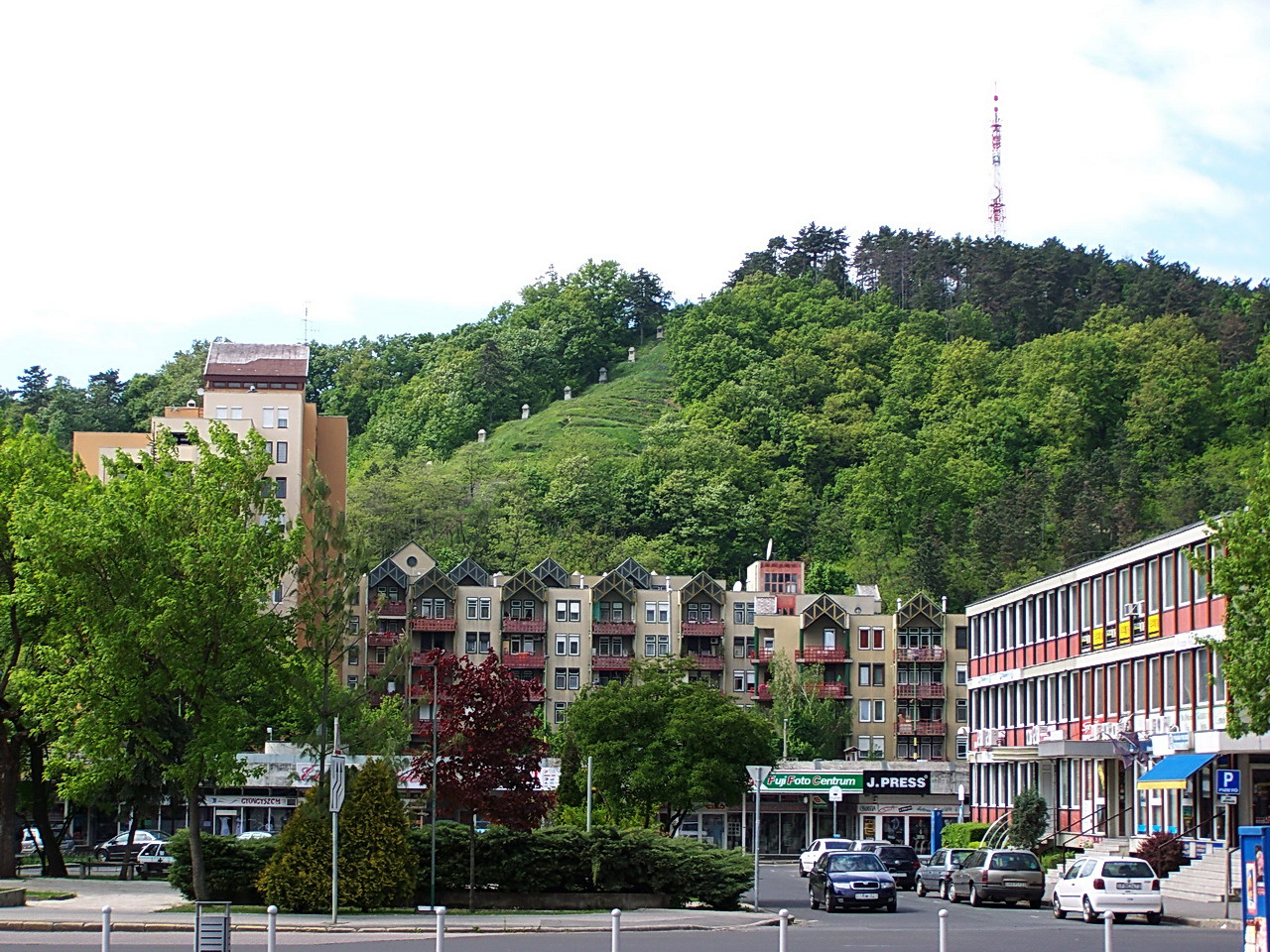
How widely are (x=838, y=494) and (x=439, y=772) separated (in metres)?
133

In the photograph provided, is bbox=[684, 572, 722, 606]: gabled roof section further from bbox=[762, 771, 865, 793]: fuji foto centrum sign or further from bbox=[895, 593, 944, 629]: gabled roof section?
bbox=[762, 771, 865, 793]: fuji foto centrum sign

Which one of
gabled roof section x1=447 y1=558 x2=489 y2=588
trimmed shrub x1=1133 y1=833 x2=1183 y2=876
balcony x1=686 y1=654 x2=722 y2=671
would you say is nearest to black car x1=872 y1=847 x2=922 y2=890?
trimmed shrub x1=1133 y1=833 x2=1183 y2=876

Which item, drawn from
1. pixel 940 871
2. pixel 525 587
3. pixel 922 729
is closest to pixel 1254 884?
pixel 940 871

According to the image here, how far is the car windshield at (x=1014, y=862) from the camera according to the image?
45.6 m

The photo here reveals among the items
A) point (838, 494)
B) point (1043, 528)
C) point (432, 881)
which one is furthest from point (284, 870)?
point (838, 494)

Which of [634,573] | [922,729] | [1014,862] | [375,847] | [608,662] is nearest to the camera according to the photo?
[375,847]

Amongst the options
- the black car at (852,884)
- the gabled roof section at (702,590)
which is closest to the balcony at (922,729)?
the gabled roof section at (702,590)

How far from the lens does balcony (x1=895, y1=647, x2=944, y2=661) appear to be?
10894cm

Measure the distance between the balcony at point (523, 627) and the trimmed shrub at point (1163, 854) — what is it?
64147 millimetres

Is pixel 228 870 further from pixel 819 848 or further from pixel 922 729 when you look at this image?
pixel 922 729

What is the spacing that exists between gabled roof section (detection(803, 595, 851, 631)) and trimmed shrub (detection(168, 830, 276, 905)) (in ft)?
248

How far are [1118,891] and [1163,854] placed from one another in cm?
1010

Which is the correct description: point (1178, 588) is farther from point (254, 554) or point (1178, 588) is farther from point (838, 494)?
point (838, 494)

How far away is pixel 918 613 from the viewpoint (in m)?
110
